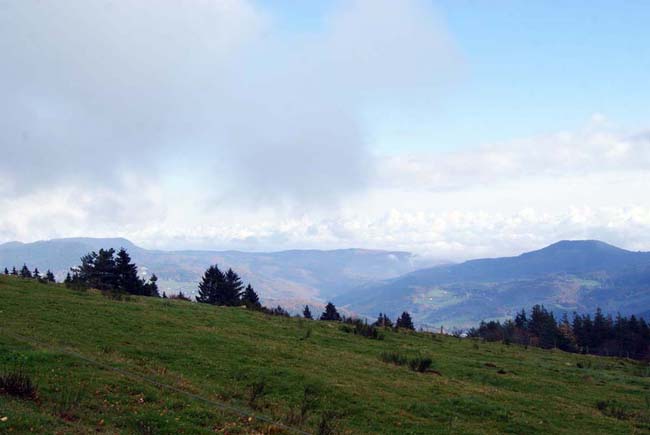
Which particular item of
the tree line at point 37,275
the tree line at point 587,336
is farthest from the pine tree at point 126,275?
the tree line at point 587,336

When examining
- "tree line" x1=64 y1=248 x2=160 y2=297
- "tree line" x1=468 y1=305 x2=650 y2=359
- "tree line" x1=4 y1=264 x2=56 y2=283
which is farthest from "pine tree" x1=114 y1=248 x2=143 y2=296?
"tree line" x1=468 y1=305 x2=650 y2=359

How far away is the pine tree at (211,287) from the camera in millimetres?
87750

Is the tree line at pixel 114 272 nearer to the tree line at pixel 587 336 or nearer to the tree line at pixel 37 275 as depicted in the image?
the tree line at pixel 37 275

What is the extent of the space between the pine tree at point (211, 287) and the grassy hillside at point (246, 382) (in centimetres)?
5012

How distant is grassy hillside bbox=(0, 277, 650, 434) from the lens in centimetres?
1467

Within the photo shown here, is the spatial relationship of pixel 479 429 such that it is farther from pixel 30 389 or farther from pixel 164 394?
pixel 30 389

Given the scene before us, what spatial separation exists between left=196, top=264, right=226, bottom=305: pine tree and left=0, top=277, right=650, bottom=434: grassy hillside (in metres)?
50.1

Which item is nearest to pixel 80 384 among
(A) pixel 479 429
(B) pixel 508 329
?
(A) pixel 479 429

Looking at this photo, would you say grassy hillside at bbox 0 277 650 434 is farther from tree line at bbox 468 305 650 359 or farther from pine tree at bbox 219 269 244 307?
tree line at bbox 468 305 650 359

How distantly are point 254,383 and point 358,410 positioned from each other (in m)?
4.65

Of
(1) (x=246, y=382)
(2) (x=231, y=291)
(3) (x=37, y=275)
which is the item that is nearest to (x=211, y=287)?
(2) (x=231, y=291)

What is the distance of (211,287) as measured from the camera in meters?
89.3

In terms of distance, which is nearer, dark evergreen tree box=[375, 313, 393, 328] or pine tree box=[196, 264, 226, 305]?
dark evergreen tree box=[375, 313, 393, 328]

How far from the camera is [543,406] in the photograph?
938 inches
